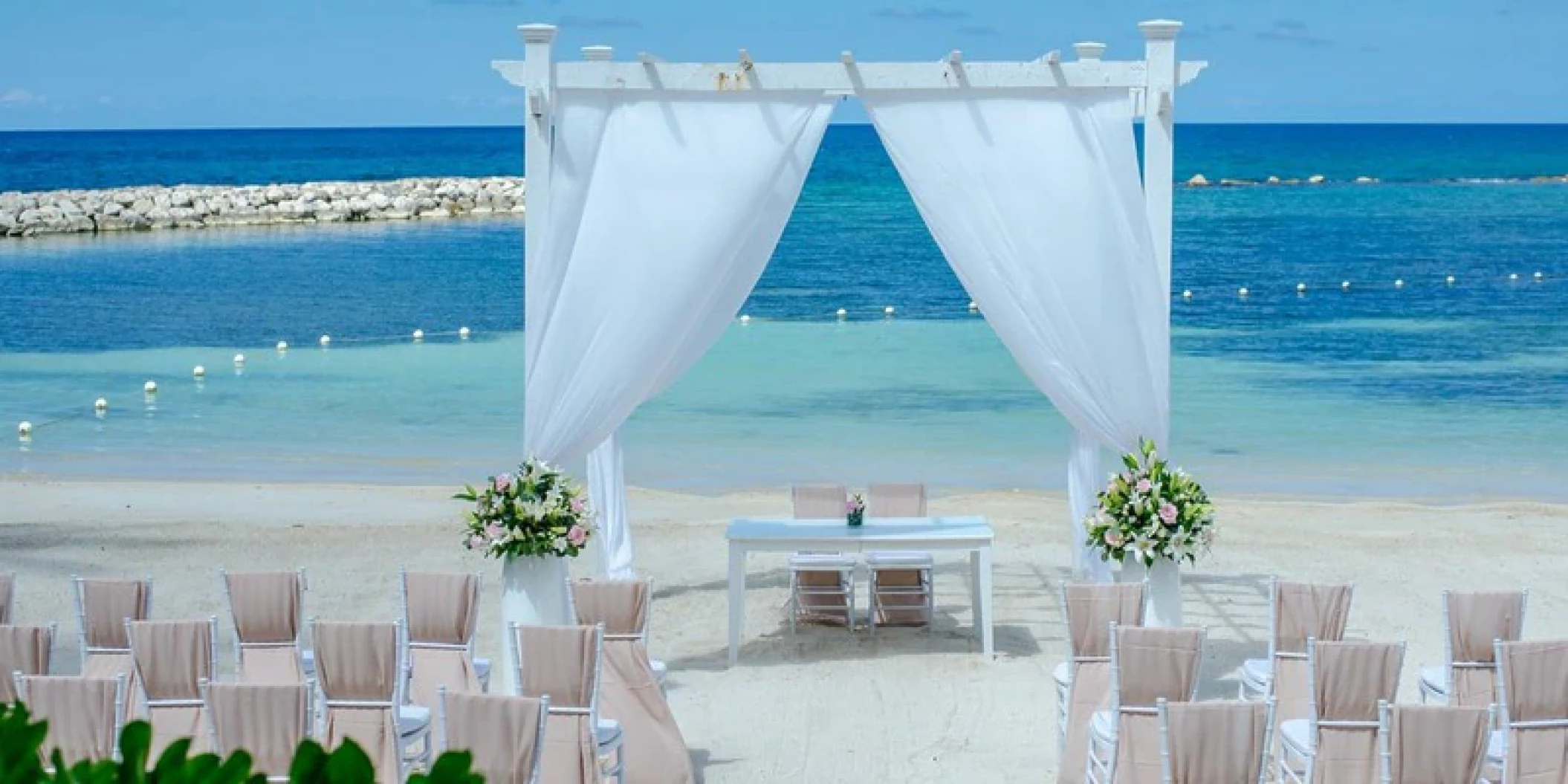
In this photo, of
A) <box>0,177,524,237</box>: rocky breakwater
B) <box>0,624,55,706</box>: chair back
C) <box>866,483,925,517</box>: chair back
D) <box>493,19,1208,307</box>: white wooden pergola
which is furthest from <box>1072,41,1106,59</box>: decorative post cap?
<box>0,177,524,237</box>: rocky breakwater

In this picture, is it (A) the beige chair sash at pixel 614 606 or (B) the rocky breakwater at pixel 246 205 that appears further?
(B) the rocky breakwater at pixel 246 205

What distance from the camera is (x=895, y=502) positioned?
10.7 meters

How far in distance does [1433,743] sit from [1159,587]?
3.08m

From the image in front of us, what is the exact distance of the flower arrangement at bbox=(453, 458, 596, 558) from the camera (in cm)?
883

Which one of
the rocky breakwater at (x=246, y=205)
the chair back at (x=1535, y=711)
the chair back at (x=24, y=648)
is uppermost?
the rocky breakwater at (x=246, y=205)

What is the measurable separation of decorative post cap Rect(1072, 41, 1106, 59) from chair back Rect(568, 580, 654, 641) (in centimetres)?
341

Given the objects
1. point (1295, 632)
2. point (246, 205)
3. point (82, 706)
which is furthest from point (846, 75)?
point (246, 205)

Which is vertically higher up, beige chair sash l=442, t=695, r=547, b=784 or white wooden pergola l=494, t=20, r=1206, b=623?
white wooden pergola l=494, t=20, r=1206, b=623

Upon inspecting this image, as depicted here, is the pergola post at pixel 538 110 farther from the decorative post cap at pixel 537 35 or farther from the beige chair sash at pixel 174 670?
the beige chair sash at pixel 174 670

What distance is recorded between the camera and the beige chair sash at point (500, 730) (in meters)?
6.02

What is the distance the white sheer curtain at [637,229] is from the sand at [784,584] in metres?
1.51

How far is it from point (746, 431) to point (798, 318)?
37.2 feet

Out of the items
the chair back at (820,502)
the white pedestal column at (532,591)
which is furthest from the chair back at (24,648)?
the chair back at (820,502)

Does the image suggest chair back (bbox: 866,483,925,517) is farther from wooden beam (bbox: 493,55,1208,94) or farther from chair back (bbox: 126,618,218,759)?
chair back (bbox: 126,618,218,759)
